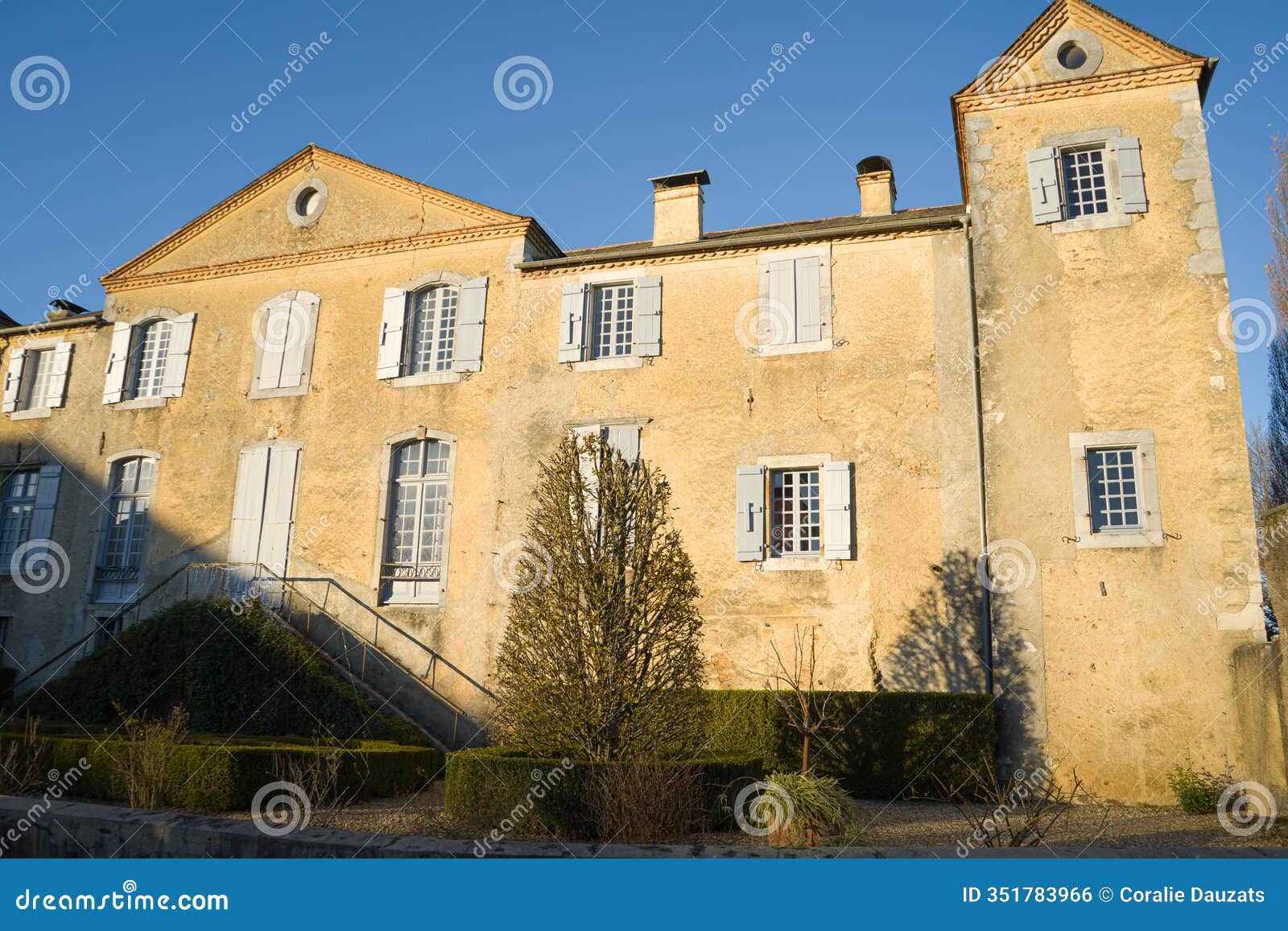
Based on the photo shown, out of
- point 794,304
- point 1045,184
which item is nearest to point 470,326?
point 794,304

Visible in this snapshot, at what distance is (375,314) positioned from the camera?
50.6 ft

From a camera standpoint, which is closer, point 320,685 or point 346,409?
point 320,685

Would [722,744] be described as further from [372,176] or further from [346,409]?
[372,176]

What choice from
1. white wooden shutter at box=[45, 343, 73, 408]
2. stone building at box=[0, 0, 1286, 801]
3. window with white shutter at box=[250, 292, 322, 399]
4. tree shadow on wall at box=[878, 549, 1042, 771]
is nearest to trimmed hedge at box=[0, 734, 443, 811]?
stone building at box=[0, 0, 1286, 801]

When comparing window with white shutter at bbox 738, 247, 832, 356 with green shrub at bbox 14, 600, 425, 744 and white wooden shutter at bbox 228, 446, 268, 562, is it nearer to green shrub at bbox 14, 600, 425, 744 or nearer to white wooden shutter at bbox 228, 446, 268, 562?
green shrub at bbox 14, 600, 425, 744

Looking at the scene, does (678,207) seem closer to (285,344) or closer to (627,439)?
(627,439)

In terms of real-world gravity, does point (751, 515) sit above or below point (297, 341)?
below

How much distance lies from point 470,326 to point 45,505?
7.95 m

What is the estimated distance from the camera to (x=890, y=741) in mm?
10766

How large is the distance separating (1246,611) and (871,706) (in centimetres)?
412

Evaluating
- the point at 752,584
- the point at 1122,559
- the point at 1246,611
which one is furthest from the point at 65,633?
the point at 1246,611

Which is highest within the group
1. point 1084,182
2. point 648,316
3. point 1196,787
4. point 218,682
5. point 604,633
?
point 1084,182

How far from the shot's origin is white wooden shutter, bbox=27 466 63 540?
638 inches

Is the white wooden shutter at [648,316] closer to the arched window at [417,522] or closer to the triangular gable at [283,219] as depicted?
the triangular gable at [283,219]
